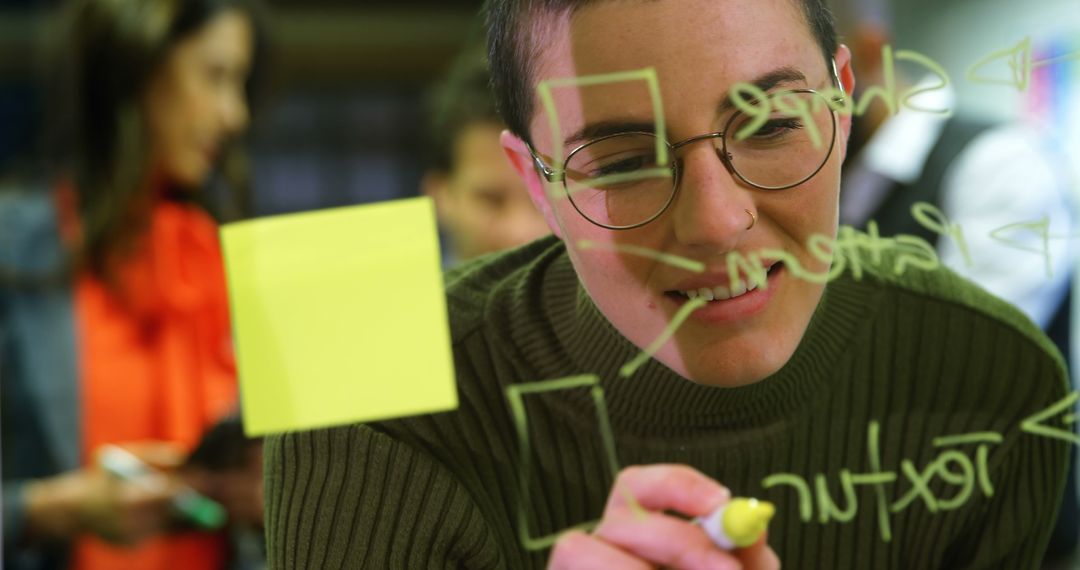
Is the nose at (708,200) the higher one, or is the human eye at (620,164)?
the human eye at (620,164)

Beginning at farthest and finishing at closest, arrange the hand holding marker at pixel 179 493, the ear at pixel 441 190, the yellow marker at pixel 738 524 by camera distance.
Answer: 1. the ear at pixel 441 190
2. the hand holding marker at pixel 179 493
3. the yellow marker at pixel 738 524

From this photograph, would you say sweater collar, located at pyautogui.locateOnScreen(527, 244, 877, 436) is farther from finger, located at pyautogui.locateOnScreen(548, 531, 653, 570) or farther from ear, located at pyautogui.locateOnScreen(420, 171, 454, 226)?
ear, located at pyautogui.locateOnScreen(420, 171, 454, 226)

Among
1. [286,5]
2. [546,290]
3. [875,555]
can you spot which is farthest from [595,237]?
[286,5]

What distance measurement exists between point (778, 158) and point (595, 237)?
91 millimetres

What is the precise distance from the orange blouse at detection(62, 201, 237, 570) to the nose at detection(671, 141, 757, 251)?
1.82 ft

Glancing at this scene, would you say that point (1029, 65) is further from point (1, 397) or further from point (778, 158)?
point (1, 397)

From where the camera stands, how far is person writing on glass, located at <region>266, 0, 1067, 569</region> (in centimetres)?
50

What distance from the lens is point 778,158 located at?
52cm

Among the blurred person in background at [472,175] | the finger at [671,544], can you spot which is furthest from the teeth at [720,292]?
the blurred person in background at [472,175]

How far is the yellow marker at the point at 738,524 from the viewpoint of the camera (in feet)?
1.57

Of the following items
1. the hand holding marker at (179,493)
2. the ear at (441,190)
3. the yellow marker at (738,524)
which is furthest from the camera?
the ear at (441,190)

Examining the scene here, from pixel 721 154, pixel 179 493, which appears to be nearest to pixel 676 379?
pixel 721 154

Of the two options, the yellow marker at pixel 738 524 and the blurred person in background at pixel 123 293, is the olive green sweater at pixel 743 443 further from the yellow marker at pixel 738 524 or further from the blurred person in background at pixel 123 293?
the blurred person in background at pixel 123 293

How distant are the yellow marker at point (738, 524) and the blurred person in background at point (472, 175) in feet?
1.36
